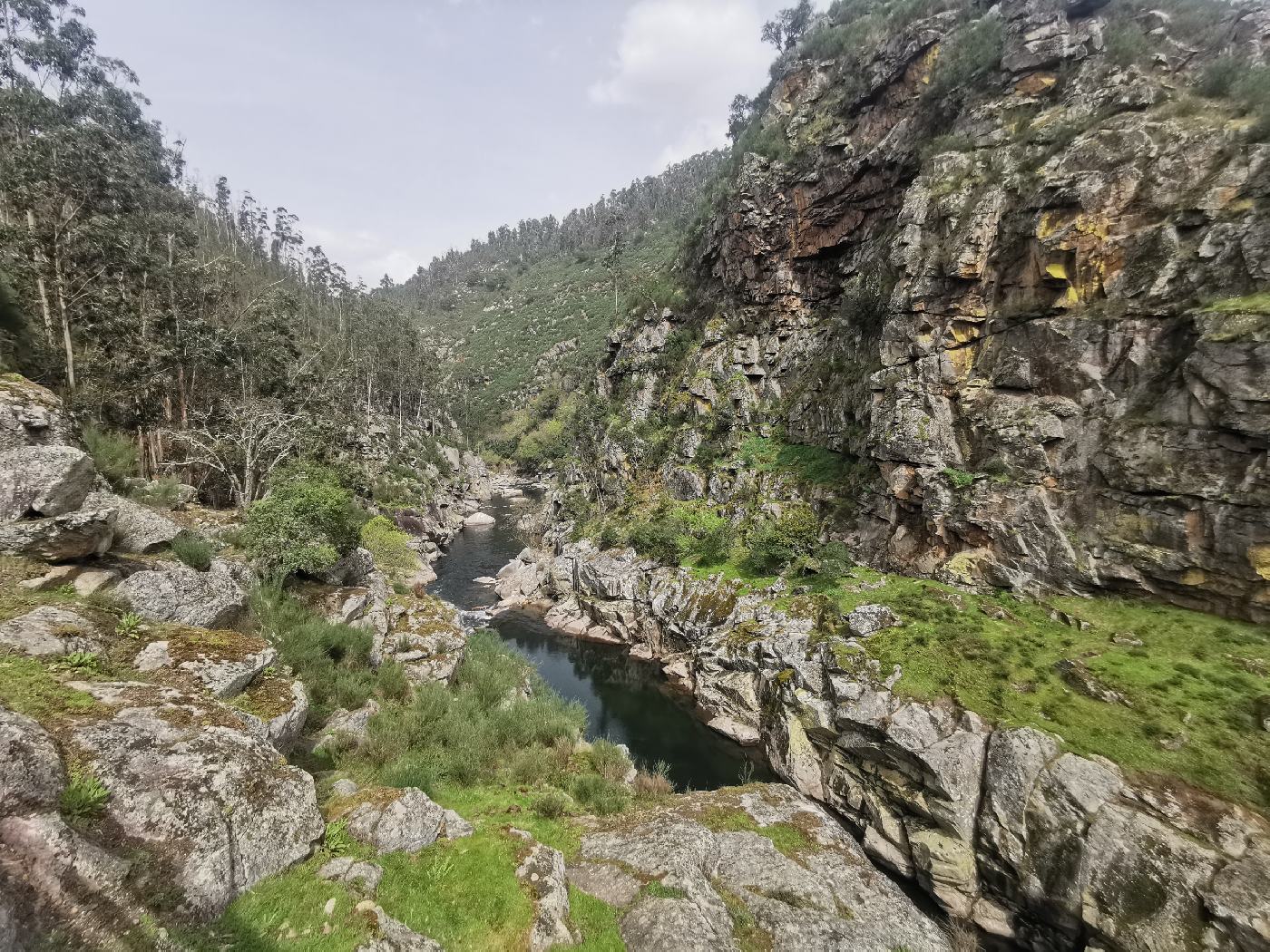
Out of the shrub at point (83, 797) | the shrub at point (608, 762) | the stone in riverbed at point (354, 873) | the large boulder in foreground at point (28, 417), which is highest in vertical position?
the large boulder in foreground at point (28, 417)

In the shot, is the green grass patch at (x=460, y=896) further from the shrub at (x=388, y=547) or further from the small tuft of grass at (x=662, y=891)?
the shrub at (x=388, y=547)

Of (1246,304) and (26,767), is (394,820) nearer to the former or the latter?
(26,767)

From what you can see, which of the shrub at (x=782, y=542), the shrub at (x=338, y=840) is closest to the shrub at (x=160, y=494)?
the shrub at (x=338, y=840)

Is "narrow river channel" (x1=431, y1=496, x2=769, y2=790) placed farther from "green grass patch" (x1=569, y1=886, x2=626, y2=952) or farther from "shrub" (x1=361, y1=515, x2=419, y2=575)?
"green grass patch" (x1=569, y1=886, x2=626, y2=952)

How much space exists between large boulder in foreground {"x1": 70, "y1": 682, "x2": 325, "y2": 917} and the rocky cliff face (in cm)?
2780

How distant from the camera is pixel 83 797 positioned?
641 cm

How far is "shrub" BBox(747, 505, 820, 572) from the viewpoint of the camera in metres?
31.6

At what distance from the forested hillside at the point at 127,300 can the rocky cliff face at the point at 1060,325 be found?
35026 mm

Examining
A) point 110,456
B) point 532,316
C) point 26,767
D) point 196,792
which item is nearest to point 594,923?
point 196,792

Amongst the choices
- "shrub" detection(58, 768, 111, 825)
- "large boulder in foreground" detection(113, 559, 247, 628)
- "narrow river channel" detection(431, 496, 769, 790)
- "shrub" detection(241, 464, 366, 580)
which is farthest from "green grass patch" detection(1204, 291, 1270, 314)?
"shrub" detection(241, 464, 366, 580)

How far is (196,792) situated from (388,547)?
36.2 metres

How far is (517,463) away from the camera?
103m

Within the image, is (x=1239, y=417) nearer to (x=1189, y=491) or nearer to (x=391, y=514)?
(x=1189, y=491)

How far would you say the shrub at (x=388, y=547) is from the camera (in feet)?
127
